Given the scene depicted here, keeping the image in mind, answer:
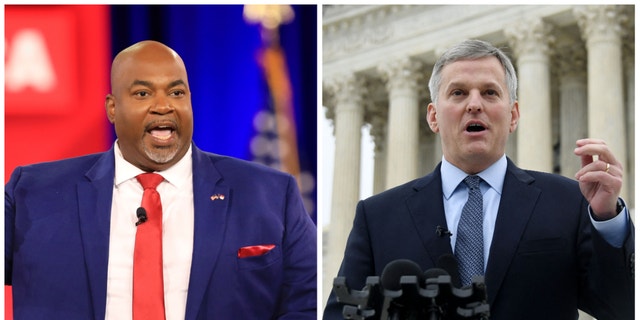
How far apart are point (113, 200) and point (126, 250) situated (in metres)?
0.33

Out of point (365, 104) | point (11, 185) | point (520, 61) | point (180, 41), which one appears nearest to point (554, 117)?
point (520, 61)

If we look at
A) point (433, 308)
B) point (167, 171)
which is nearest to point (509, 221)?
point (433, 308)

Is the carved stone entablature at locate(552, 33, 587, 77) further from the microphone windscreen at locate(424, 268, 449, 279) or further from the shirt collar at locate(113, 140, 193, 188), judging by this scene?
the microphone windscreen at locate(424, 268, 449, 279)

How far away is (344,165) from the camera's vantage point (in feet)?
29.9

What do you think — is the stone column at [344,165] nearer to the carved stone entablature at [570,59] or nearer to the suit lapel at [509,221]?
the carved stone entablature at [570,59]

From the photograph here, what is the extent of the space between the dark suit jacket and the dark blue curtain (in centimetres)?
144

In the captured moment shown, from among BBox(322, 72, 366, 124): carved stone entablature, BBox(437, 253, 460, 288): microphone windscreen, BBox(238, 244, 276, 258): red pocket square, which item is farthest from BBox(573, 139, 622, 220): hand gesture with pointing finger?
BBox(322, 72, 366, 124): carved stone entablature

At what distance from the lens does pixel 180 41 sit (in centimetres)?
632

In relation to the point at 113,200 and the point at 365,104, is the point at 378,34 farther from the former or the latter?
the point at 113,200

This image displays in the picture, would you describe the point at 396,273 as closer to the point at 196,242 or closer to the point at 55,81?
the point at 196,242

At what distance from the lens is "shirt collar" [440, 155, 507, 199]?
4.91 metres

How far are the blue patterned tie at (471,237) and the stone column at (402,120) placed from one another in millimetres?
4852

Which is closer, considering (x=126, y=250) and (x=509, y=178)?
(x=509, y=178)

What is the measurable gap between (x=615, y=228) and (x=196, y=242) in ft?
8.74
